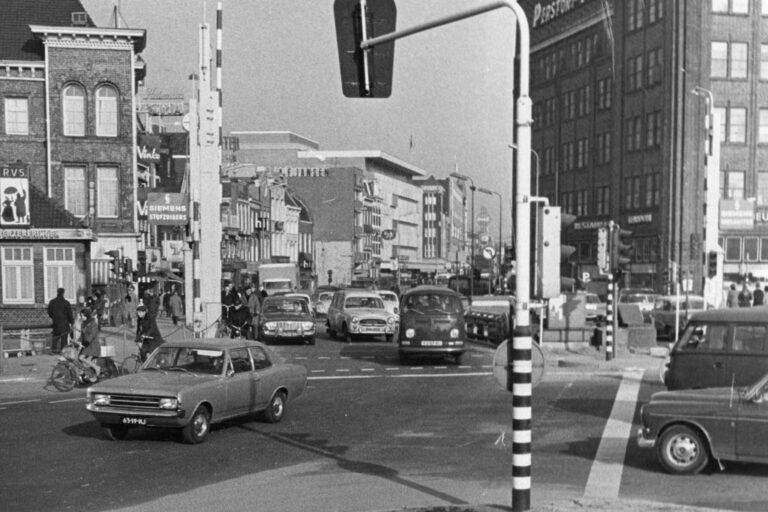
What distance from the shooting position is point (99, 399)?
13023 millimetres

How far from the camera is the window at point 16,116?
4341cm

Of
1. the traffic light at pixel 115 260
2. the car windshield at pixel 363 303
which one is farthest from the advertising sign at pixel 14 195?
the car windshield at pixel 363 303

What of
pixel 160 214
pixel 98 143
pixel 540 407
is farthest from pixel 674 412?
pixel 98 143

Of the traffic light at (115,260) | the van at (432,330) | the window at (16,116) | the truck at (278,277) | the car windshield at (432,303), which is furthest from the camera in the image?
the truck at (278,277)

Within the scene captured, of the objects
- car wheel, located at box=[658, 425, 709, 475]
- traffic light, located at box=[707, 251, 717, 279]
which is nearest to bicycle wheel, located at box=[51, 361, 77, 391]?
car wheel, located at box=[658, 425, 709, 475]

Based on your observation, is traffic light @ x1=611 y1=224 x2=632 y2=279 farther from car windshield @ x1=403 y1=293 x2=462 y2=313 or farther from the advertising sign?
the advertising sign

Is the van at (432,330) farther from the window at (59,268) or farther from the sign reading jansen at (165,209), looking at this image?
the window at (59,268)

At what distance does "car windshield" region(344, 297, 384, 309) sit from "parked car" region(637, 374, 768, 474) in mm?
23327

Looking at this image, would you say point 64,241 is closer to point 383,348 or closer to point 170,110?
point 383,348

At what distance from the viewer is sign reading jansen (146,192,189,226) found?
33094 millimetres

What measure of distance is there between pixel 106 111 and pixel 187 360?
107ft

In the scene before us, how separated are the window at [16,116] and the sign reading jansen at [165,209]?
13701 mm

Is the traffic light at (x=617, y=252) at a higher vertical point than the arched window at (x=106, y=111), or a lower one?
lower

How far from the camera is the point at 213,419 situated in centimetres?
1348
